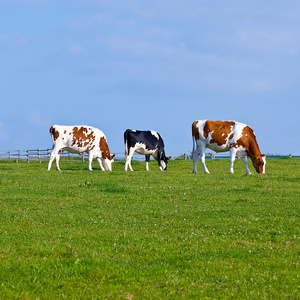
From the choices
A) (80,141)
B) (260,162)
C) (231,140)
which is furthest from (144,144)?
(260,162)

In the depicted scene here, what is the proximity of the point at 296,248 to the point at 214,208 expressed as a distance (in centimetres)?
533

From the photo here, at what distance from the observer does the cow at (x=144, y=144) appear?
35094 mm

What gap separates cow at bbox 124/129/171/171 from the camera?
35.1 metres

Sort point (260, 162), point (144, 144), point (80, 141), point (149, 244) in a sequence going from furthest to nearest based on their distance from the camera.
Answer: point (144, 144) → point (80, 141) → point (260, 162) → point (149, 244)

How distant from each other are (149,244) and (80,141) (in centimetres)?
2575

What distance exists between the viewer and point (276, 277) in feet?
27.0

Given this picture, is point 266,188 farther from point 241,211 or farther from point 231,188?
point 241,211

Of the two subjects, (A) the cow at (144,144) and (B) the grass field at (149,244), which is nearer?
(B) the grass field at (149,244)

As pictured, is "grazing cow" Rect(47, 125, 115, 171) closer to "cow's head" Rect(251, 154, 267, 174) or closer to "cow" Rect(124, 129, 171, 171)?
"cow" Rect(124, 129, 171, 171)

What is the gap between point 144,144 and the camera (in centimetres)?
3569

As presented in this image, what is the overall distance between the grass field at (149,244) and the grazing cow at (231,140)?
10872mm

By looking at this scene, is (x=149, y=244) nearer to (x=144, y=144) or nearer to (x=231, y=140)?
(x=231, y=140)

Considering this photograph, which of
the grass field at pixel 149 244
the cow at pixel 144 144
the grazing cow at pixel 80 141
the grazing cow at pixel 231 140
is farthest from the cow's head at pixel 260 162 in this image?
the grazing cow at pixel 80 141

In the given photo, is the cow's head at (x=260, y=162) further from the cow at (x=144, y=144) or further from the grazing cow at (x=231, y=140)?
the cow at (x=144, y=144)
